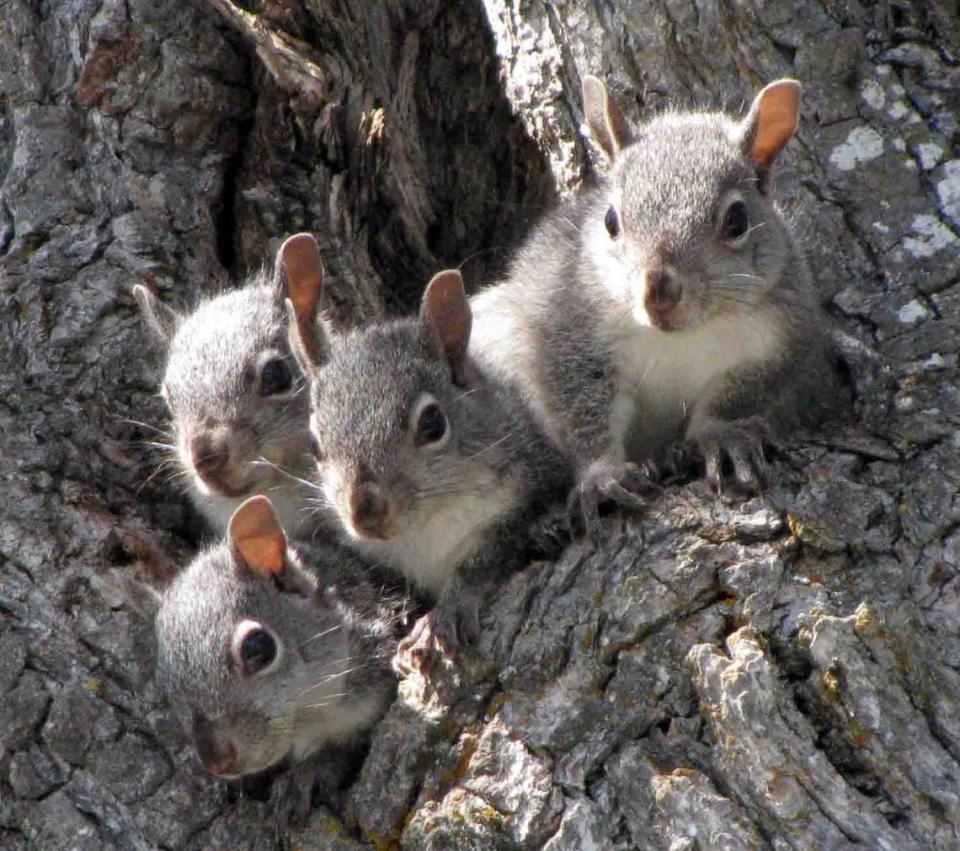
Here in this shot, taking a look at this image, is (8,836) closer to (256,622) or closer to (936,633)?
(256,622)

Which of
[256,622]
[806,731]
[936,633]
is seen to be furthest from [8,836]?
[936,633]

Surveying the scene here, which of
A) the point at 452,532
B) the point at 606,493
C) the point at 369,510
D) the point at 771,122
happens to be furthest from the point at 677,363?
the point at 369,510

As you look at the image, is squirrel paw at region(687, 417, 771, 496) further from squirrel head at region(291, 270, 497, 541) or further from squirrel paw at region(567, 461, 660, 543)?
squirrel head at region(291, 270, 497, 541)

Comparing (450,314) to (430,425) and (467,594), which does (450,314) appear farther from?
(467,594)

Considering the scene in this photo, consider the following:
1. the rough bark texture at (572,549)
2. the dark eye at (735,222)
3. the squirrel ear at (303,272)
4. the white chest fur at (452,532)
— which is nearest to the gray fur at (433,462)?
the white chest fur at (452,532)

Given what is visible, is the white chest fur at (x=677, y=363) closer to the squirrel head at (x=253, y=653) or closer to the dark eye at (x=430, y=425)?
the dark eye at (x=430, y=425)

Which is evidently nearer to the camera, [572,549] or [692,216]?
[572,549]

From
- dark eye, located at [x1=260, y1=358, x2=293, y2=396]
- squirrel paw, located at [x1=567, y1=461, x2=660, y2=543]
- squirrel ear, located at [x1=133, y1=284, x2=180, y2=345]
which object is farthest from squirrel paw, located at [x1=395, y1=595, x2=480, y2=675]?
squirrel ear, located at [x1=133, y1=284, x2=180, y2=345]

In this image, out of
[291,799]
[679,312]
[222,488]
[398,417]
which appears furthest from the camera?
[222,488]
